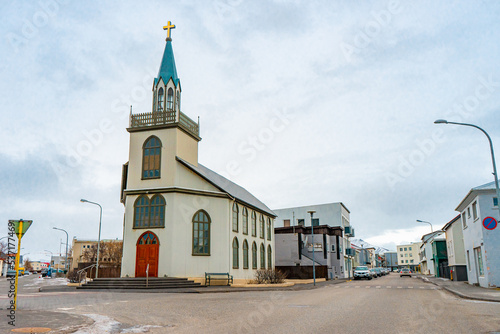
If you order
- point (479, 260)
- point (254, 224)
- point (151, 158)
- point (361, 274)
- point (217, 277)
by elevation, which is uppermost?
point (151, 158)

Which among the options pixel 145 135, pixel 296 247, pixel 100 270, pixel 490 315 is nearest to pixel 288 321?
pixel 490 315

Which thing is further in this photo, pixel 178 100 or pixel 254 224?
pixel 254 224

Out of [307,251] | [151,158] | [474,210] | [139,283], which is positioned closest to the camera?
[139,283]

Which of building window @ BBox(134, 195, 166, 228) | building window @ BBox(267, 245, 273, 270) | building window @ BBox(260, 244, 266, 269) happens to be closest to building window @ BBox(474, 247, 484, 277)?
building window @ BBox(260, 244, 266, 269)

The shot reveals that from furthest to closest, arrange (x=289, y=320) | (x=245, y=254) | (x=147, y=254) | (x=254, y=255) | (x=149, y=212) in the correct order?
(x=254, y=255) < (x=245, y=254) < (x=149, y=212) < (x=147, y=254) < (x=289, y=320)

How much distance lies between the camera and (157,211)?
28719mm

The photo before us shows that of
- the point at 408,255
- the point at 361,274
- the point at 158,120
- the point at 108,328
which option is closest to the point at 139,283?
the point at 158,120

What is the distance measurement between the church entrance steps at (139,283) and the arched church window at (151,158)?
7248mm

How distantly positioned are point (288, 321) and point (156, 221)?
19596mm

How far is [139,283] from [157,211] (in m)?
5.10

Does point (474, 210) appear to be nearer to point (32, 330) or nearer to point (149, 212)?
A: point (149, 212)

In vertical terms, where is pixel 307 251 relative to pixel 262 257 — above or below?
above

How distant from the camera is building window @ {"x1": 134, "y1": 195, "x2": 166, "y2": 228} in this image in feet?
93.5

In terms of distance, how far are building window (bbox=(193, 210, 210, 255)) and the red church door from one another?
102 inches
